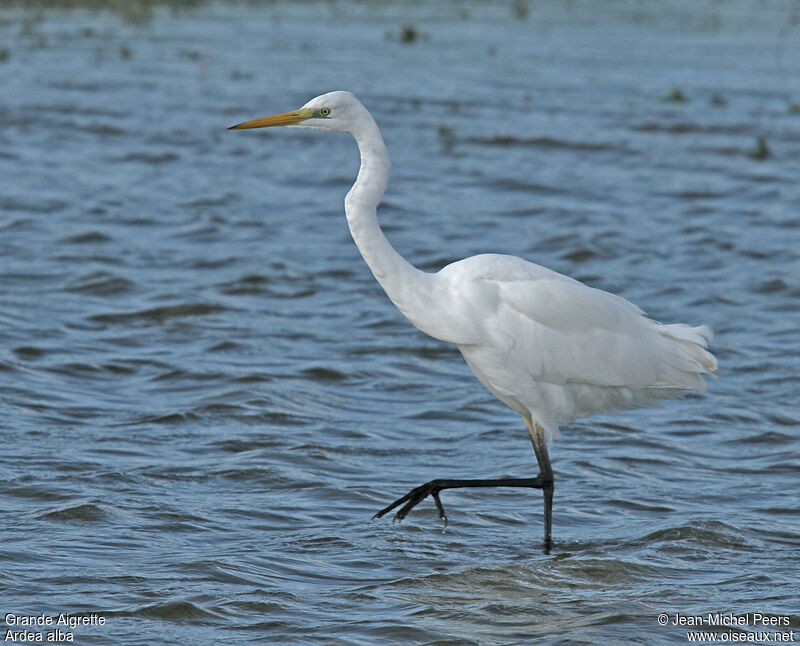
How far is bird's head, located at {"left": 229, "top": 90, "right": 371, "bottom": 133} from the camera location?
5531 millimetres

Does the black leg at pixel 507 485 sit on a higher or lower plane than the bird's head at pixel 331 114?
lower

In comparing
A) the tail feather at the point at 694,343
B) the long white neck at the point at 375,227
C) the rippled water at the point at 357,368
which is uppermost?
the long white neck at the point at 375,227

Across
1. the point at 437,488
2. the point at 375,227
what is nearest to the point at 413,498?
the point at 437,488

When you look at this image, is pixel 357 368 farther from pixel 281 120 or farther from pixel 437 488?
pixel 281 120

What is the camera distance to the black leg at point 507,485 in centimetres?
596

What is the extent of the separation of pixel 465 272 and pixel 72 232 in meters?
6.59

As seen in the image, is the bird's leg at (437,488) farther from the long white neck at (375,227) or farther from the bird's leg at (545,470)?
the long white neck at (375,227)

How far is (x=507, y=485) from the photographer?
627 cm

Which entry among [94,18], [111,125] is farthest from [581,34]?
[111,125]

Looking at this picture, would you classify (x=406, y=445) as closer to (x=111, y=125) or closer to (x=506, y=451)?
(x=506, y=451)

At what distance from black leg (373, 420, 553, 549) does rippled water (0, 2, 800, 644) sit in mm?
138

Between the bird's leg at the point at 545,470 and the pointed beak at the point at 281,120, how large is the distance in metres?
1.72

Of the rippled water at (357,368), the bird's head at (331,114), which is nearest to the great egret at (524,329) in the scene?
the bird's head at (331,114)

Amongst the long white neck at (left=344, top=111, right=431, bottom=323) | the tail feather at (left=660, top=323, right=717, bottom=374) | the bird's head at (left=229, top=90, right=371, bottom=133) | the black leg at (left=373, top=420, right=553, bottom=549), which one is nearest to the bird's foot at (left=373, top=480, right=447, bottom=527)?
the black leg at (left=373, top=420, right=553, bottom=549)
